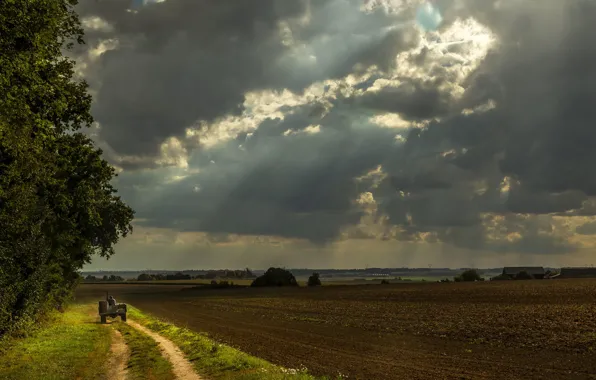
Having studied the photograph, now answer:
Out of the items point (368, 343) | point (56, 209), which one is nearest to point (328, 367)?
point (368, 343)

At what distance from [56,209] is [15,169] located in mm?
17923

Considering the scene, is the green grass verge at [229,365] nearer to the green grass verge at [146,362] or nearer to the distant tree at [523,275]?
the green grass verge at [146,362]

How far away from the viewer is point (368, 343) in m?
34.9

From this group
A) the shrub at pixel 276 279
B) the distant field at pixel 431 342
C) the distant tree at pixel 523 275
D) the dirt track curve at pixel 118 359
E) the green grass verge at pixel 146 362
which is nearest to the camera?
the green grass verge at pixel 146 362

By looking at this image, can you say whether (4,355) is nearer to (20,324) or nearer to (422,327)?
(20,324)

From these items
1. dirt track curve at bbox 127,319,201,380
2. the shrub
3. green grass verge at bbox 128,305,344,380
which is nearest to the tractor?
Result: dirt track curve at bbox 127,319,201,380

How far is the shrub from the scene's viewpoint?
173000 mm

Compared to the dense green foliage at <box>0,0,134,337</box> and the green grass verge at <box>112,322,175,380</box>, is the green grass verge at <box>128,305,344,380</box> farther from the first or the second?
the dense green foliage at <box>0,0,134,337</box>

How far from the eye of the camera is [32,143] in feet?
76.0

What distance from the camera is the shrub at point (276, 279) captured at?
17300cm

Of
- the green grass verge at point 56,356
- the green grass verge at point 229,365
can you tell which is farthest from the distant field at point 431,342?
the green grass verge at point 56,356

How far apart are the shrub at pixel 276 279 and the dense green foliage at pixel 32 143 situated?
130126mm

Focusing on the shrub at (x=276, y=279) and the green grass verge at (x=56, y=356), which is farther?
the shrub at (x=276, y=279)

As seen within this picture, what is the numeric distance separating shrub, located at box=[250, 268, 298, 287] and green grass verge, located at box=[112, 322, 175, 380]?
460 ft
